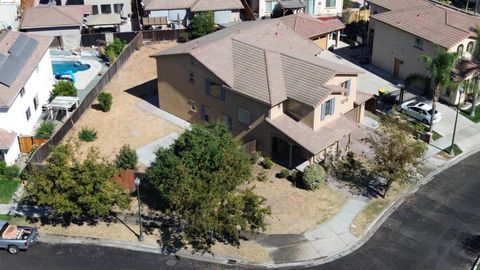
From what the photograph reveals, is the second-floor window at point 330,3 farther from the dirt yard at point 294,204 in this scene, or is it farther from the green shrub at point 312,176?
the green shrub at point 312,176

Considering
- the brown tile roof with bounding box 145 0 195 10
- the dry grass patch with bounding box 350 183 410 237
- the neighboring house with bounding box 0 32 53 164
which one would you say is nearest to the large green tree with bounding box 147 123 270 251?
the dry grass patch with bounding box 350 183 410 237

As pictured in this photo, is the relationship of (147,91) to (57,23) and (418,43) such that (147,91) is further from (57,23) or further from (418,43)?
(418,43)

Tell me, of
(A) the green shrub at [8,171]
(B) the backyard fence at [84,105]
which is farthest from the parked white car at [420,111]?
(A) the green shrub at [8,171]

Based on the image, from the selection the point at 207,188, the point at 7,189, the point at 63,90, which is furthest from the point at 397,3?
the point at 7,189

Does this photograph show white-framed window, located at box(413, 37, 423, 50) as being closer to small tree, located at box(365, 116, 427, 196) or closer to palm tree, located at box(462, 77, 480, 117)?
palm tree, located at box(462, 77, 480, 117)

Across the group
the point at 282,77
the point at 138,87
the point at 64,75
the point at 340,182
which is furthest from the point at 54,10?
the point at 340,182

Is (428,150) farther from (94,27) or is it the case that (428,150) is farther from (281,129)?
(94,27)
